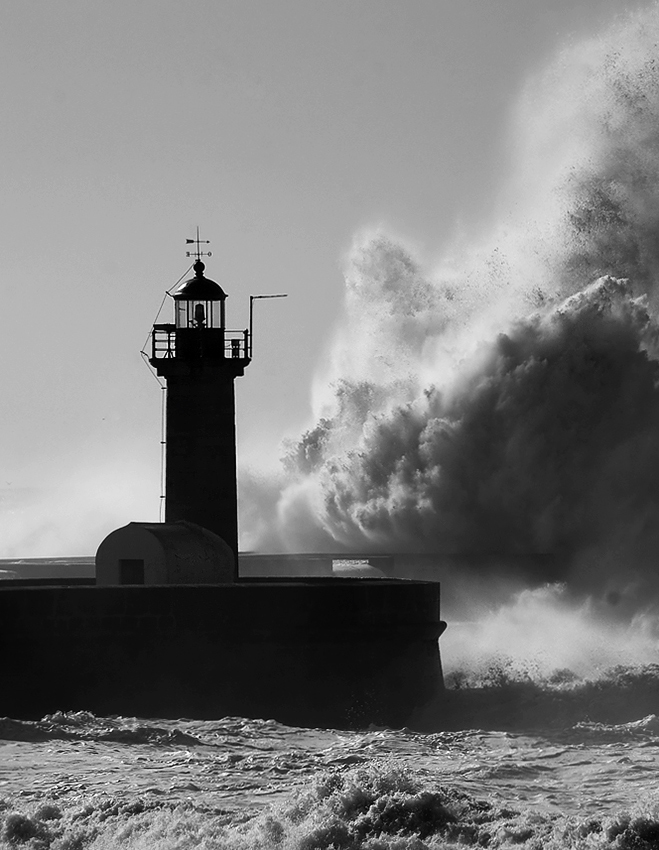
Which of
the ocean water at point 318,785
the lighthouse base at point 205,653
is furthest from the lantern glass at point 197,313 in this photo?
the ocean water at point 318,785

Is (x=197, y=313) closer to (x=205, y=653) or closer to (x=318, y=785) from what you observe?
(x=205, y=653)

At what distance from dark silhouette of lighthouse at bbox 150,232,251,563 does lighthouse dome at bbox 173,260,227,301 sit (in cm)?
51

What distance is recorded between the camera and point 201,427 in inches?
743

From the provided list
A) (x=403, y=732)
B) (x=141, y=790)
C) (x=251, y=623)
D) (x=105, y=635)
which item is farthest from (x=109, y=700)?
(x=141, y=790)

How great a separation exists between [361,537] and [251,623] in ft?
78.2

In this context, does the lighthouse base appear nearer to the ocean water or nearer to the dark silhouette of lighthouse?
Result: the ocean water

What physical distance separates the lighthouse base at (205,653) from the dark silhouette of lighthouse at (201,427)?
3558 mm

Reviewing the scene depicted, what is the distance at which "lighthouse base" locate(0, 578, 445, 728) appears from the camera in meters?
14.9

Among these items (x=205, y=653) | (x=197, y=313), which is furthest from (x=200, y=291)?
(x=205, y=653)

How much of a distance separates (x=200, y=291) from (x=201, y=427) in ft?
5.87

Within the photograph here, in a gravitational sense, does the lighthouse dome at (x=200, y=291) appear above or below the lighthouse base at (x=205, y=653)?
above

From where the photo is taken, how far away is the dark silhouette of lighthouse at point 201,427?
61.9ft

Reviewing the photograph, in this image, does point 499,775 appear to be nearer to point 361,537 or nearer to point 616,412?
point 616,412

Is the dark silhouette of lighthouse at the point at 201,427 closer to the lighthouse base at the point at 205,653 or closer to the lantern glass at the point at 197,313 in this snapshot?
the lantern glass at the point at 197,313
